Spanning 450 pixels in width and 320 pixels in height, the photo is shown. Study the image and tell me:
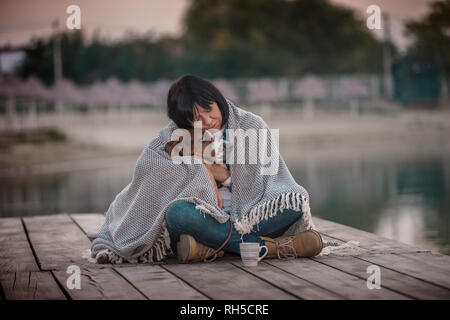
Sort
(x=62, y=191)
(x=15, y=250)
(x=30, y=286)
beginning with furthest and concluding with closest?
(x=62, y=191) → (x=15, y=250) → (x=30, y=286)

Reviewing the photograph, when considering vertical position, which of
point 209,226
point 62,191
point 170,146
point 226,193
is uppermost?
point 170,146

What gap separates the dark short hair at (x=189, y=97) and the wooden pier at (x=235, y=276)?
70 cm

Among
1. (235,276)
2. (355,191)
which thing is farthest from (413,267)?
(355,191)

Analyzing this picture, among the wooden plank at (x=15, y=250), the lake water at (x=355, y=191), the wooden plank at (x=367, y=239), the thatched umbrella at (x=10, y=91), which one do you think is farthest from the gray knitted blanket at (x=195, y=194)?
the thatched umbrella at (x=10, y=91)

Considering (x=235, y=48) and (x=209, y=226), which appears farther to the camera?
(x=235, y=48)

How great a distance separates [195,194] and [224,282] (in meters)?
0.61

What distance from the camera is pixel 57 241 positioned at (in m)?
4.61

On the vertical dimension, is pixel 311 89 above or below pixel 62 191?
above

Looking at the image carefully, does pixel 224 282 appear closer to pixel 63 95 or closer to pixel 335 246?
pixel 335 246

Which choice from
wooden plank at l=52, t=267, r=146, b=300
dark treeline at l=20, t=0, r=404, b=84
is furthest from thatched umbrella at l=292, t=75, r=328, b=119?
wooden plank at l=52, t=267, r=146, b=300

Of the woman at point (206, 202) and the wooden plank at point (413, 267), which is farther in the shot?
the woman at point (206, 202)

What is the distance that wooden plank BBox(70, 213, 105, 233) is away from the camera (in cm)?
512

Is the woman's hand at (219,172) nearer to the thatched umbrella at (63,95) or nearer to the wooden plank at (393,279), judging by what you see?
the wooden plank at (393,279)

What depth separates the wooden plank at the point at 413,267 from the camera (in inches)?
127
